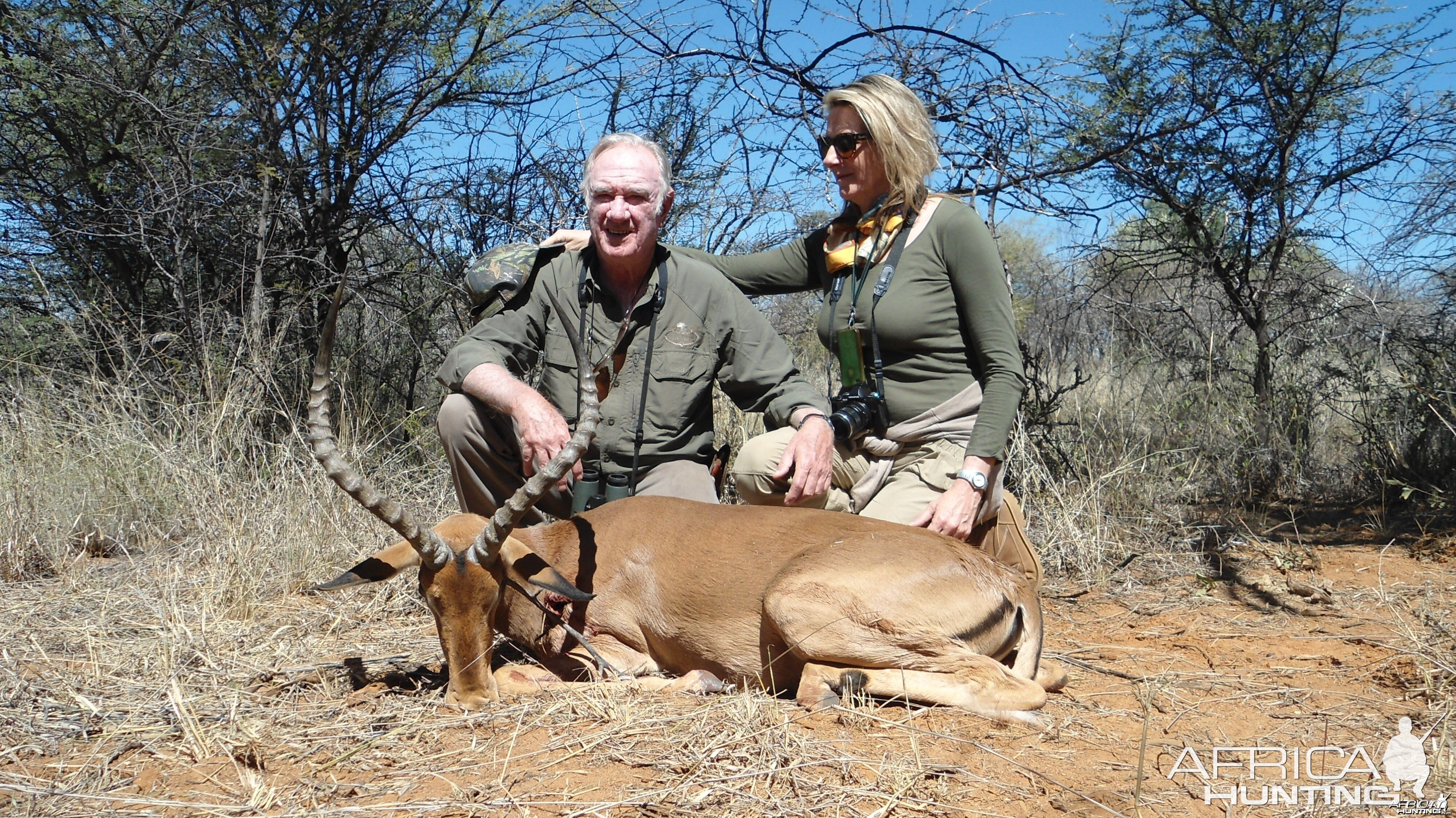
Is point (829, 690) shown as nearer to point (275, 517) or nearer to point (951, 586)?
point (951, 586)

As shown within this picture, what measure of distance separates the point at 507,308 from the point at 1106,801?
11.2ft

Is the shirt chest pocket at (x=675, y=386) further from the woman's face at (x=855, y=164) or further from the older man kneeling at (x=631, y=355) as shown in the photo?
the woman's face at (x=855, y=164)

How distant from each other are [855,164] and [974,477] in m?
1.52

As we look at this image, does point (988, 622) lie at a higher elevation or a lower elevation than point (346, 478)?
lower

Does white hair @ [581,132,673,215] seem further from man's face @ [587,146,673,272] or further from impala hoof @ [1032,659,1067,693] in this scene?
impala hoof @ [1032,659,1067,693]

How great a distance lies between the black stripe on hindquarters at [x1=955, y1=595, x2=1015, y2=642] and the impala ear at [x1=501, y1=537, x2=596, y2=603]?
4.39ft

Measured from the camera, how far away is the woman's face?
4617 millimetres

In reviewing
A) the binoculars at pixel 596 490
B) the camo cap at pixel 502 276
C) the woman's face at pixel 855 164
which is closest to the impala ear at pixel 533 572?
the binoculars at pixel 596 490

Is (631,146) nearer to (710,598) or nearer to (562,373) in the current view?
(562,373)

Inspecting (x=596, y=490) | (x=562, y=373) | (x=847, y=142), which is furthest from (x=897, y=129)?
(x=596, y=490)

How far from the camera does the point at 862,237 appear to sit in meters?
4.74

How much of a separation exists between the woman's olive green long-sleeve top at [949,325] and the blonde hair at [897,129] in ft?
0.56

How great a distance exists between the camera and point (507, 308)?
197 inches

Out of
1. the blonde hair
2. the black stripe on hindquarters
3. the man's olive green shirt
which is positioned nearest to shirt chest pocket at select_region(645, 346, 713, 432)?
the man's olive green shirt
